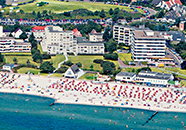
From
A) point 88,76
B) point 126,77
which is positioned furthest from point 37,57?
point 126,77

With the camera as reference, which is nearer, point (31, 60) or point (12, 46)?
point (31, 60)

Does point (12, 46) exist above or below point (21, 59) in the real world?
above

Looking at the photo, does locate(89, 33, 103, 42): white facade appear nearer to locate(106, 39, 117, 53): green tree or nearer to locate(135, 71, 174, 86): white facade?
locate(106, 39, 117, 53): green tree

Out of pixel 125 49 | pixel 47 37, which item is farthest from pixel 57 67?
pixel 125 49

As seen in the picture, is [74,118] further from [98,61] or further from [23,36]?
[23,36]

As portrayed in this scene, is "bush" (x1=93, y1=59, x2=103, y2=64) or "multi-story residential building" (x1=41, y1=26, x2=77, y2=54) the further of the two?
"multi-story residential building" (x1=41, y1=26, x2=77, y2=54)

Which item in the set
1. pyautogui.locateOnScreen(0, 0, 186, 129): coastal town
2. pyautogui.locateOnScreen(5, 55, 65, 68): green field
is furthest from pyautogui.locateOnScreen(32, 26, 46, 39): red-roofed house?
pyautogui.locateOnScreen(5, 55, 65, 68): green field

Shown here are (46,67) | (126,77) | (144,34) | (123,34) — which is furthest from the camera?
(123,34)

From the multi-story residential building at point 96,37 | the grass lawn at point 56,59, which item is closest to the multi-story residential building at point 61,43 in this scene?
the grass lawn at point 56,59

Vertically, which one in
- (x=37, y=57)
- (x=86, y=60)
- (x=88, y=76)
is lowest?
(x=88, y=76)
